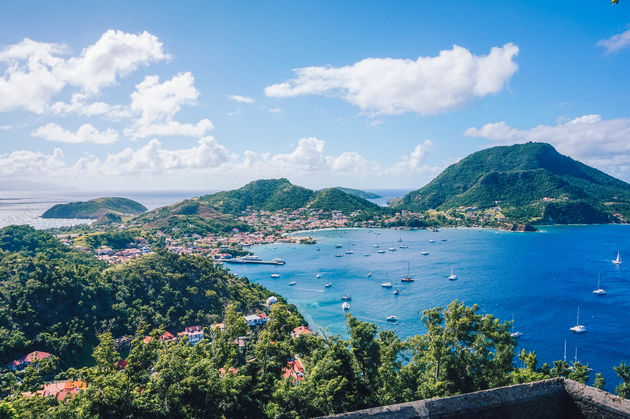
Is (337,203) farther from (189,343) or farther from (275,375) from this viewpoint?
(275,375)

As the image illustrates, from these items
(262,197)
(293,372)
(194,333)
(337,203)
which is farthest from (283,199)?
(293,372)

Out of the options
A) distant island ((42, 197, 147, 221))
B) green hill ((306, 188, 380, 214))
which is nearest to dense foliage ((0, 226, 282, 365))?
green hill ((306, 188, 380, 214))

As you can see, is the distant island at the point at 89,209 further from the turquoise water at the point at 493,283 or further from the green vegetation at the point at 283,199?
the turquoise water at the point at 493,283

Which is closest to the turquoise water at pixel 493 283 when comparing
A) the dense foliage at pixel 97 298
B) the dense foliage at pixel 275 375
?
the dense foliage at pixel 97 298

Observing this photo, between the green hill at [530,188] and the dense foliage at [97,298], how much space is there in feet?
300

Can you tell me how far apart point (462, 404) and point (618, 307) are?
4368 centimetres

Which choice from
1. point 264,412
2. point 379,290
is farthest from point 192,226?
point 264,412

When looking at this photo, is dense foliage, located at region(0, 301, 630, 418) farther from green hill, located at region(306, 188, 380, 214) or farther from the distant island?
the distant island

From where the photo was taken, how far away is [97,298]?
30.7 meters

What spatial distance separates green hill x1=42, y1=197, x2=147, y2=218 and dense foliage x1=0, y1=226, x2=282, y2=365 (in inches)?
3820

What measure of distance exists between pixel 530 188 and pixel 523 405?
449ft

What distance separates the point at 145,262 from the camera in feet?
127

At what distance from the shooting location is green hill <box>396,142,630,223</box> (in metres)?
99.4

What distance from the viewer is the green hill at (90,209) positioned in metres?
126
